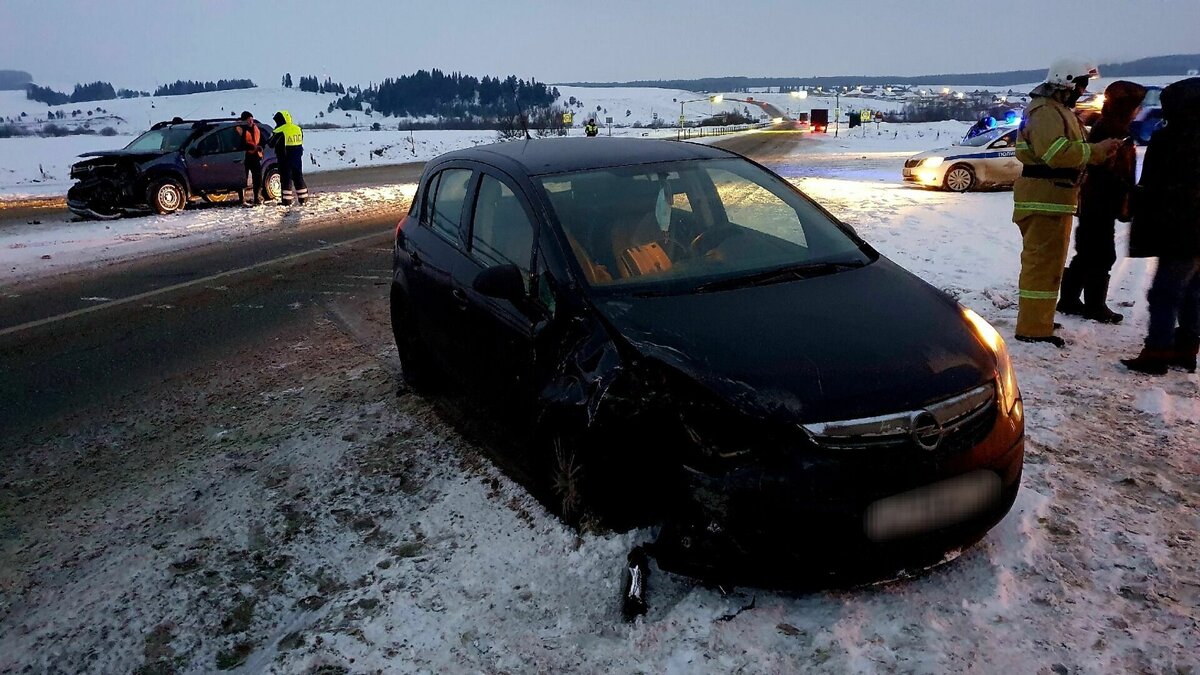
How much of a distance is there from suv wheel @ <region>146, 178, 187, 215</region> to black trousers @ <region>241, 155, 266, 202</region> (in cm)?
133

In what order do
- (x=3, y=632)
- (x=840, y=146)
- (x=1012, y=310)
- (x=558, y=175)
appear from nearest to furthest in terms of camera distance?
(x=3, y=632)
(x=558, y=175)
(x=1012, y=310)
(x=840, y=146)

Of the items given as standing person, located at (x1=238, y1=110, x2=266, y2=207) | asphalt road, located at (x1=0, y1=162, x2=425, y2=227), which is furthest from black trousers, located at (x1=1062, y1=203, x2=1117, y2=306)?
standing person, located at (x1=238, y1=110, x2=266, y2=207)

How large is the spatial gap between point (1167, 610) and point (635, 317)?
83.2 inches

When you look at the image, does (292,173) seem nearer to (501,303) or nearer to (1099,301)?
(501,303)

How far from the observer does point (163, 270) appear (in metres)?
9.44

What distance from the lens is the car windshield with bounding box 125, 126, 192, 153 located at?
1502 centimetres

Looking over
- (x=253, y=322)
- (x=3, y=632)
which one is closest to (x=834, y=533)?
(x=3, y=632)

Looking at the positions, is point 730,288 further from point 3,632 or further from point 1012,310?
point 1012,310

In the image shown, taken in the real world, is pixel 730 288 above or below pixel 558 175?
below

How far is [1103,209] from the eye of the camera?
5.73 meters

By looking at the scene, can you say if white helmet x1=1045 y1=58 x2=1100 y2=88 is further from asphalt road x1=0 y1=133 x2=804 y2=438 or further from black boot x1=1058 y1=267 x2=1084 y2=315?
asphalt road x1=0 y1=133 x2=804 y2=438

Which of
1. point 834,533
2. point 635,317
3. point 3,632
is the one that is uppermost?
point 635,317

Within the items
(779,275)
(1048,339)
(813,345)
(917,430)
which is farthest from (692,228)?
(1048,339)

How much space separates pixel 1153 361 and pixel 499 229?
14.0ft
